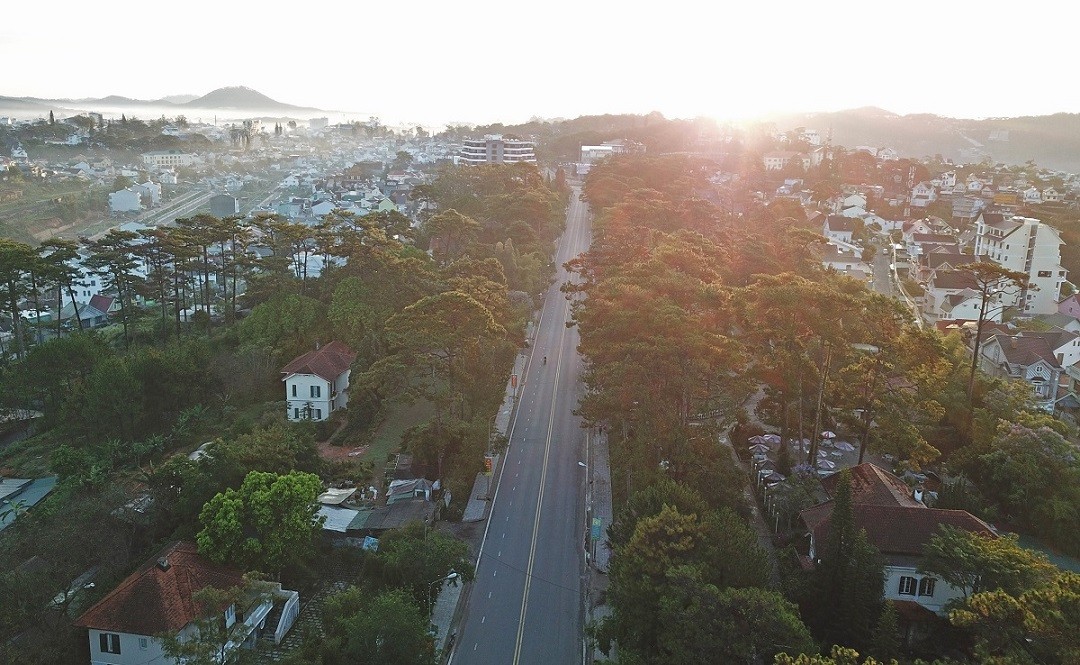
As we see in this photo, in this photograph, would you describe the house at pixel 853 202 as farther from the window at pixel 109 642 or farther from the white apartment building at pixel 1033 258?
the window at pixel 109 642

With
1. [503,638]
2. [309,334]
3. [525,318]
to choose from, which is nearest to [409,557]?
[503,638]

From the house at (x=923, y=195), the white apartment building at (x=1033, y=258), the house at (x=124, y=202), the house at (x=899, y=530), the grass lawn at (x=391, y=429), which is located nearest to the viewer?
the house at (x=899, y=530)

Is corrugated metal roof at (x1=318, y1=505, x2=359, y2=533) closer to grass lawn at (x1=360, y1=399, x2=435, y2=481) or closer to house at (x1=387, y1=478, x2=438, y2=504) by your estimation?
house at (x1=387, y1=478, x2=438, y2=504)

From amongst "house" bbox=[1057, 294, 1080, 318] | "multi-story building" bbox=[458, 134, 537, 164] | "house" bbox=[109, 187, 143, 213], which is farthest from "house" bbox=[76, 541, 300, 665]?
"multi-story building" bbox=[458, 134, 537, 164]

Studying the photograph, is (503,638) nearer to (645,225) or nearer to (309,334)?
(309,334)

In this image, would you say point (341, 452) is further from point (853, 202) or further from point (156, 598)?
point (853, 202)

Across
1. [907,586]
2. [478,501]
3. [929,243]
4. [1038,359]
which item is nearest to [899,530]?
[907,586]

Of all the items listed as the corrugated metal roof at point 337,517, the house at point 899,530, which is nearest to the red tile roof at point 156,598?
the corrugated metal roof at point 337,517
